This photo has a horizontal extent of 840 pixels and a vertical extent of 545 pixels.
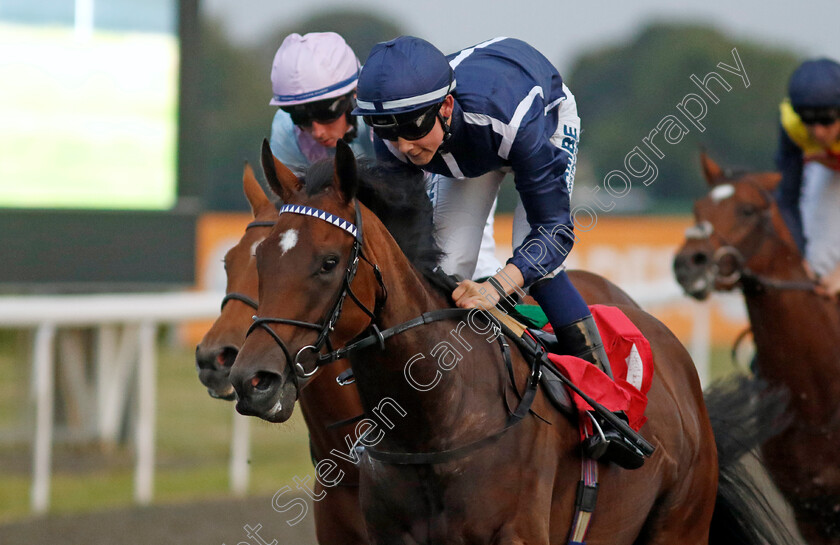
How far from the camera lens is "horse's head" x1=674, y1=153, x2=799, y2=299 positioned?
5.11 m

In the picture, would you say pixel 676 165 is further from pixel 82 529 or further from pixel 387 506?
pixel 387 506

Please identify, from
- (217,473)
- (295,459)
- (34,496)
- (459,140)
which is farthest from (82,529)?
(459,140)

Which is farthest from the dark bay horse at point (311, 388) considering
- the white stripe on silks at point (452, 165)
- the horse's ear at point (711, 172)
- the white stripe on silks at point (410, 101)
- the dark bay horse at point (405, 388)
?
the horse's ear at point (711, 172)

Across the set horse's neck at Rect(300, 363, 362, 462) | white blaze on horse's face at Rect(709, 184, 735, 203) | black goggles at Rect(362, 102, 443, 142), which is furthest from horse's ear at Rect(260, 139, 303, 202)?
white blaze on horse's face at Rect(709, 184, 735, 203)

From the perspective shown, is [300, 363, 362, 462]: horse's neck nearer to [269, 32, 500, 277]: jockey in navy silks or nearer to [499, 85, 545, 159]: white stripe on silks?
[269, 32, 500, 277]: jockey in navy silks

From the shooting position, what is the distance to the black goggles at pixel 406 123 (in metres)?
2.80

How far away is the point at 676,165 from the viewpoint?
26.7 metres

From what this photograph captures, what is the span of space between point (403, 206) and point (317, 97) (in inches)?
40.3

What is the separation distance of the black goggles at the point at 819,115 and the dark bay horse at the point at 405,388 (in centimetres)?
245

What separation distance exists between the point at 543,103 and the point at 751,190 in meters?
2.44

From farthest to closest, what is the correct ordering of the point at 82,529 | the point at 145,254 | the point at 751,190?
the point at 145,254 → the point at 82,529 → the point at 751,190

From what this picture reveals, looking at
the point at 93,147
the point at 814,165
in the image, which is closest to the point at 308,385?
the point at 814,165

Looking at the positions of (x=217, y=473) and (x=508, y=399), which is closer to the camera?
(x=508, y=399)

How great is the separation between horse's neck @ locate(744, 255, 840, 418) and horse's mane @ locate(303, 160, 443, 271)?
2522 mm
